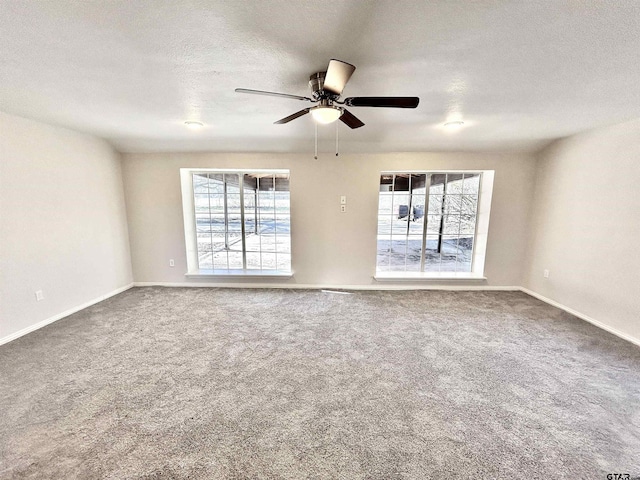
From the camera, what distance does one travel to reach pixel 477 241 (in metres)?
4.28

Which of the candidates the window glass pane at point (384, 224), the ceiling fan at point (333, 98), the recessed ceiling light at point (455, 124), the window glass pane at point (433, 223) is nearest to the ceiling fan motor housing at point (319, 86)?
the ceiling fan at point (333, 98)

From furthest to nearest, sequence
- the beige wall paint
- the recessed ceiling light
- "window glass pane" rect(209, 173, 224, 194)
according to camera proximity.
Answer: "window glass pane" rect(209, 173, 224, 194) → the beige wall paint → the recessed ceiling light

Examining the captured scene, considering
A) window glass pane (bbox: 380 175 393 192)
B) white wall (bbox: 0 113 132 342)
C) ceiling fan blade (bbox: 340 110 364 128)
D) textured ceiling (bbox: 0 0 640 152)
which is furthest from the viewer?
window glass pane (bbox: 380 175 393 192)

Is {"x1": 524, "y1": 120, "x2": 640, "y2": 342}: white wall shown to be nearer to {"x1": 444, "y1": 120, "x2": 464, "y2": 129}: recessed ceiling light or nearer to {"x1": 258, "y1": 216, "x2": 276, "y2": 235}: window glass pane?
{"x1": 444, "y1": 120, "x2": 464, "y2": 129}: recessed ceiling light

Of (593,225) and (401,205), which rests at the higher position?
(401,205)

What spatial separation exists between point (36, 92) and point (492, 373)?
447cm

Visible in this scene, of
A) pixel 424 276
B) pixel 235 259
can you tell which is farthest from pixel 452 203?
pixel 235 259

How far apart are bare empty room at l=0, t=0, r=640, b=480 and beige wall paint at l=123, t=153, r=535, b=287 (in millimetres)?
36

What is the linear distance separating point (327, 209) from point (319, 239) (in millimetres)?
506

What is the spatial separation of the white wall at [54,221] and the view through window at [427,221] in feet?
13.7

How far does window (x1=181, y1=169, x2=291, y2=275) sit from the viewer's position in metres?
4.23

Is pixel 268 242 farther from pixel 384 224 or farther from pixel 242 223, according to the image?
pixel 384 224

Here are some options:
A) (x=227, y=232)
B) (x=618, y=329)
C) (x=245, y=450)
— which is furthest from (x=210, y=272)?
(x=618, y=329)

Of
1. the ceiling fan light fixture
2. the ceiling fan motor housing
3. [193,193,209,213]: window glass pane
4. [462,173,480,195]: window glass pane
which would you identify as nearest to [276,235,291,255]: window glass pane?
[193,193,209,213]: window glass pane
